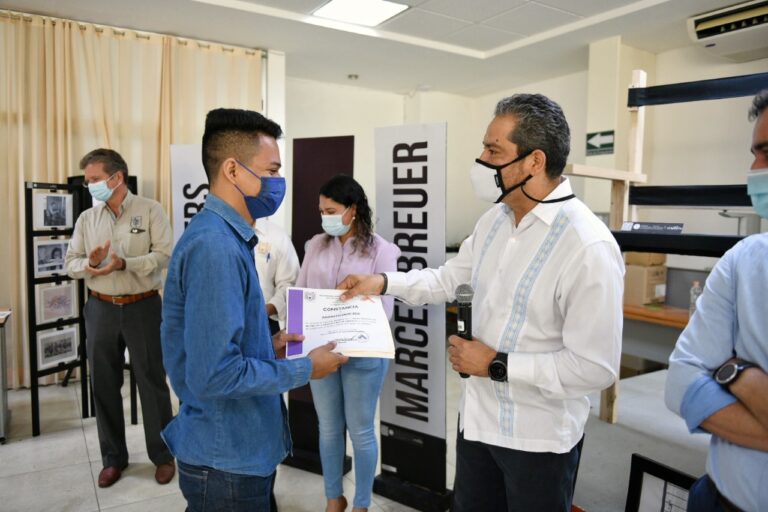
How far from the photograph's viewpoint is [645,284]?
4598 millimetres

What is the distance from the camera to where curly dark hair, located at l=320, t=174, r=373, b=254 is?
2365mm

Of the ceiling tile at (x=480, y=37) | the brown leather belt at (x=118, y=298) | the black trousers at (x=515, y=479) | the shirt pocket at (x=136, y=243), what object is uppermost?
the ceiling tile at (x=480, y=37)

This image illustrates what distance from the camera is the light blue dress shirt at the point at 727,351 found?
100 cm

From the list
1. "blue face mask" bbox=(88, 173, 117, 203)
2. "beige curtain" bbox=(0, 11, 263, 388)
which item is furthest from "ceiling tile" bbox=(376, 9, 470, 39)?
"blue face mask" bbox=(88, 173, 117, 203)

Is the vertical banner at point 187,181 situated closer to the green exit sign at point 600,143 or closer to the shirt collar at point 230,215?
the shirt collar at point 230,215

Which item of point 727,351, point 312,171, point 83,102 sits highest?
point 83,102

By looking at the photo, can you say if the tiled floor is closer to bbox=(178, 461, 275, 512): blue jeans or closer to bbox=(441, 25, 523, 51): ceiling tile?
bbox=(178, 461, 275, 512): blue jeans

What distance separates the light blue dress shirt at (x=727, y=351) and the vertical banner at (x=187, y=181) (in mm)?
2892

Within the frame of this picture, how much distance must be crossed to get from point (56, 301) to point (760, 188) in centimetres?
412

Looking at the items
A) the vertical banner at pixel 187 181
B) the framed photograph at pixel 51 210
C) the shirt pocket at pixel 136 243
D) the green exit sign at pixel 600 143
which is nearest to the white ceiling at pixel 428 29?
the green exit sign at pixel 600 143

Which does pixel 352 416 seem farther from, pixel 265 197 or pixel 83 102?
pixel 83 102

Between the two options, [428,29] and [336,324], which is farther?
[428,29]

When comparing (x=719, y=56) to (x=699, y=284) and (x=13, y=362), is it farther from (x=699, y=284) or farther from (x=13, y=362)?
(x=13, y=362)

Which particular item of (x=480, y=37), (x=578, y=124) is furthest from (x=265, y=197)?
(x=578, y=124)
